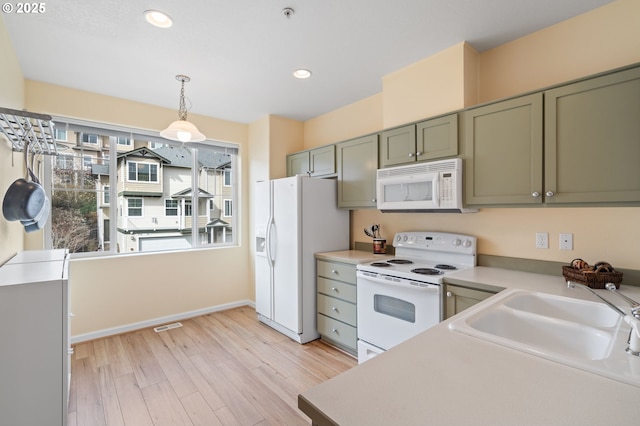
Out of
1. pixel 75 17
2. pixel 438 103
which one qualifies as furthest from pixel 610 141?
pixel 75 17

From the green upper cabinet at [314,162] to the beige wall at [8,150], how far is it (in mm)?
2630

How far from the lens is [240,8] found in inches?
75.7

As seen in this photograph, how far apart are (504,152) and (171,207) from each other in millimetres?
3701

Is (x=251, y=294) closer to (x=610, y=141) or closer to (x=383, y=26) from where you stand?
(x=383, y=26)

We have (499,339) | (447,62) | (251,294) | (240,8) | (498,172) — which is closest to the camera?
(499,339)

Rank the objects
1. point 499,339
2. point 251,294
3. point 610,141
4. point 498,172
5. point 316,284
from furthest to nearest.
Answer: point 251,294 → point 316,284 → point 498,172 → point 610,141 → point 499,339

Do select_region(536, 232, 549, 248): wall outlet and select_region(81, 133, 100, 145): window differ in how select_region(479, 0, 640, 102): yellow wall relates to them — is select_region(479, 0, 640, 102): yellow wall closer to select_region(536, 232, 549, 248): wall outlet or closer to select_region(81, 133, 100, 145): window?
select_region(536, 232, 549, 248): wall outlet

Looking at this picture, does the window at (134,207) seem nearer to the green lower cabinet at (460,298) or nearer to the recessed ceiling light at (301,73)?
the recessed ceiling light at (301,73)

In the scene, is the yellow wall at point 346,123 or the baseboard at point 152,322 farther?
the yellow wall at point 346,123

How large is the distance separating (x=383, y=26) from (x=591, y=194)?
1.70 meters

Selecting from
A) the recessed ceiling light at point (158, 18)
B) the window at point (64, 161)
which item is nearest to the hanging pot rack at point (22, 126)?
the window at point (64, 161)

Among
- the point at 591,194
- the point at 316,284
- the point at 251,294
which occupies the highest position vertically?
the point at 591,194

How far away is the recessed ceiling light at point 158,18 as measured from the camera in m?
1.95

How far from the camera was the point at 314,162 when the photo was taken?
→ 11.9 feet
